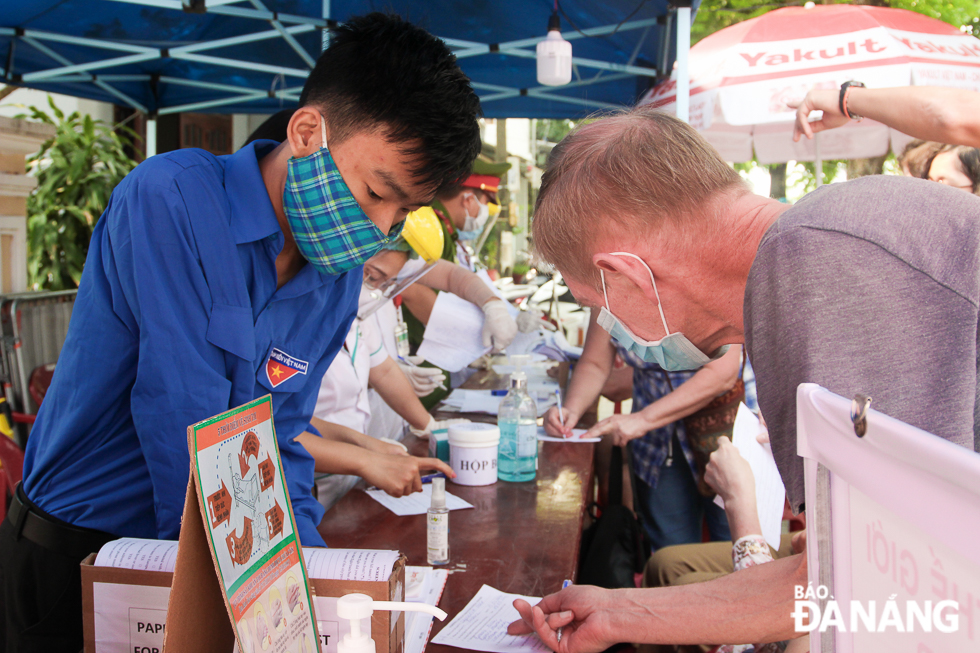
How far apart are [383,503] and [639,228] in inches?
48.2

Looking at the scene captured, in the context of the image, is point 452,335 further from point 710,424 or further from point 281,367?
point 281,367

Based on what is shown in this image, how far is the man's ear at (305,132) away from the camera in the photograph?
4.62 feet

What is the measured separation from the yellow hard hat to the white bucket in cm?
66

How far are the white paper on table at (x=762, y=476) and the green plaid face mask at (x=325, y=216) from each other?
1.31m

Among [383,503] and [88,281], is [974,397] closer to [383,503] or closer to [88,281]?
[88,281]

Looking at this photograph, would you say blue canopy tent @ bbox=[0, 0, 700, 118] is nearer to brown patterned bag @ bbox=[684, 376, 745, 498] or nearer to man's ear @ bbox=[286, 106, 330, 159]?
brown patterned bag @ bbox=[684, 376, 745, 498]

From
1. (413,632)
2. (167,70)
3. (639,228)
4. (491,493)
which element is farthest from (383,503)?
(167,70)

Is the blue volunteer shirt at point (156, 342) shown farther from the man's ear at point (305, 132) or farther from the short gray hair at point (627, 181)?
the short gray hair at point (627, 181)

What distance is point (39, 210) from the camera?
4.97 meters

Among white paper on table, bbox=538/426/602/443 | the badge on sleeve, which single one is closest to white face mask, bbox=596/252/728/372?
the badge on sleeve

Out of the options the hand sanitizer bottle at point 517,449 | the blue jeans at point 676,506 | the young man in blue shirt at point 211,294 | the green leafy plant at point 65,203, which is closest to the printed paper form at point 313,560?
the young man in blue shirt at point 211,294

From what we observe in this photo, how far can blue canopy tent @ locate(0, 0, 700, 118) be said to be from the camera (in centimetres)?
413

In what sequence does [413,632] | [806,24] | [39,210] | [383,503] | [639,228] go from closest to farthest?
1. [639,228]
2. [413,632]
3. [383,503]
4. [806,24]
5. [39,210]

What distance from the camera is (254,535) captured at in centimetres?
81
